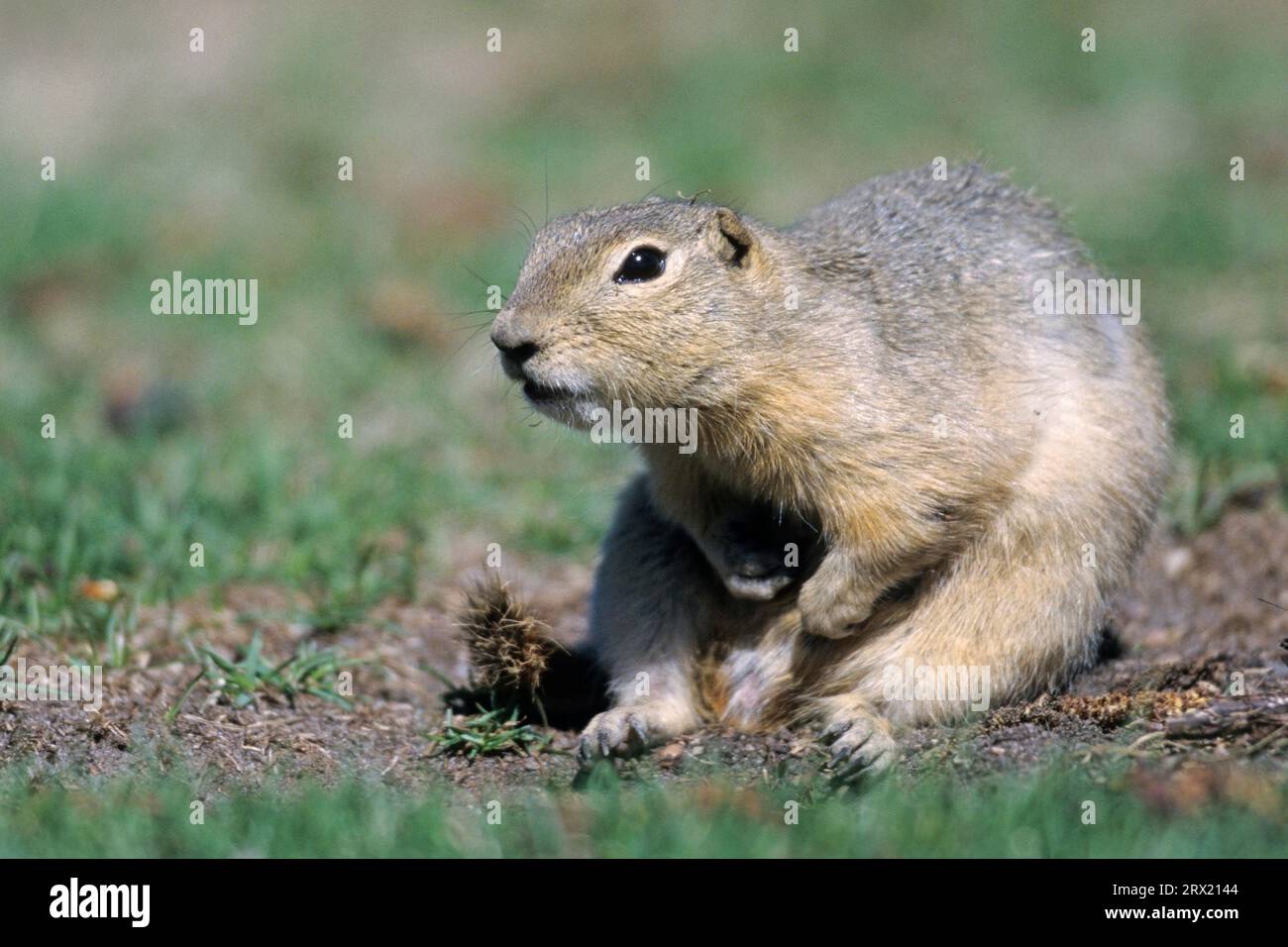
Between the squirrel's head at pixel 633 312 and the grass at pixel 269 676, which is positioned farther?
the grass at pixel 269 676

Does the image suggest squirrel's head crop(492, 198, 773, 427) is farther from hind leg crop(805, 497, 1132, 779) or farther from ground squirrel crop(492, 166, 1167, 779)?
hind leg crop(805, 497, 1132, 779)

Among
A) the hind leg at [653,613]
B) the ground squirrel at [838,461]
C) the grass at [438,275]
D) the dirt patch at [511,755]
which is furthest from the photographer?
the hind leg at [653,613]

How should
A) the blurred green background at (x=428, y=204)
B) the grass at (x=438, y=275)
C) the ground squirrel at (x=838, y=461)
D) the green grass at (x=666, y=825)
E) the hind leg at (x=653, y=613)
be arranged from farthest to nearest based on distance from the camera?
the blurred green background at (x=428, y=204) → the hind leg at (x=653, y=613) → the ground squirrel at (x=838, y=461) → the grass at (x=438, y=275) → the green grass at (x=666, y=825)

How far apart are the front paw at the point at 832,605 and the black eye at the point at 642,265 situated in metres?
1.19

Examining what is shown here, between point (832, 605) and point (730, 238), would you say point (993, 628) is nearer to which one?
point (832, 605)

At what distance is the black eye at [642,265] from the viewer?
505 cm

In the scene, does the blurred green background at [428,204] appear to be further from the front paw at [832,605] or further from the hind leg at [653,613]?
the front paw at [832,605]

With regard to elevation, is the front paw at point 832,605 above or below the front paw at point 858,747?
above

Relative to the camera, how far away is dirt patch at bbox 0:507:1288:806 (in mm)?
4801

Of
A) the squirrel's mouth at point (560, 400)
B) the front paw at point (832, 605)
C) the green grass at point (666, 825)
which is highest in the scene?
the squirrel's mouth at point (560, 400)

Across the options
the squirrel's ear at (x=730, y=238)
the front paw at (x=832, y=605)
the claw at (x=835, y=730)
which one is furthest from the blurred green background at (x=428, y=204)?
the claw at (x=835, y=730)
